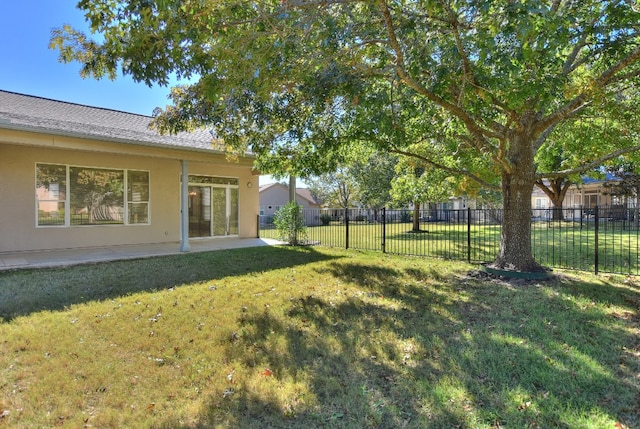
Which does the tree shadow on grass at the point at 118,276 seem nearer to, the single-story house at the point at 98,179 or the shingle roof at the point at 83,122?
the single-story house at the point at 98,179

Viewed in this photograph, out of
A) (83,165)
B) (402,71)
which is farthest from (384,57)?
(83,165)

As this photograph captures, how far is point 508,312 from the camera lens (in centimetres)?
528

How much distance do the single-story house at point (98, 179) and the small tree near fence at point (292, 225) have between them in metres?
2.28

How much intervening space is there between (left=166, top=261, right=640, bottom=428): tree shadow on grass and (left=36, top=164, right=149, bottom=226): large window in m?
8.48

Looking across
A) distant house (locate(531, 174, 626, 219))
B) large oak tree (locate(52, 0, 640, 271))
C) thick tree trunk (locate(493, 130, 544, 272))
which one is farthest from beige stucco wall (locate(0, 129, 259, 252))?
distant house (locate(531, 174, 626, 219))

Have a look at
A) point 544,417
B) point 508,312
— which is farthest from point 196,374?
point 508,312

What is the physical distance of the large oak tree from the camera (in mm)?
4484

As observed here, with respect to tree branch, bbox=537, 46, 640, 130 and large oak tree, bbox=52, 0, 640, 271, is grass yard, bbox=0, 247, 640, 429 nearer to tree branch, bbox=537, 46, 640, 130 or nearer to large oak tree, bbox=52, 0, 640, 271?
large oak tree, bbox=52, 0, 640, 271

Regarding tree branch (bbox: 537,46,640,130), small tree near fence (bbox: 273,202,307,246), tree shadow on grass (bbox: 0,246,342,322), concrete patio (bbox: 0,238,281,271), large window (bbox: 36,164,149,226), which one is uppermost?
tree branch (bbox: 537,46,640,130)

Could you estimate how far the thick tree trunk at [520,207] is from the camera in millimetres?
7488

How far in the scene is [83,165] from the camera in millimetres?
10852

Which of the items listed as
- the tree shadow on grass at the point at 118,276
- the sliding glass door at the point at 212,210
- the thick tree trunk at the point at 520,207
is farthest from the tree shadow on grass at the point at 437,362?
the sliding glass door at the point at 212,210

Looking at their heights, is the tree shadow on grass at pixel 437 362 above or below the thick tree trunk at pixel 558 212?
below

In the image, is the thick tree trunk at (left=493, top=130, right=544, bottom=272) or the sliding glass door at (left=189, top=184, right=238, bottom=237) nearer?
the thick tree trunk at (left=493, top=130, right=544, bottom=272)
